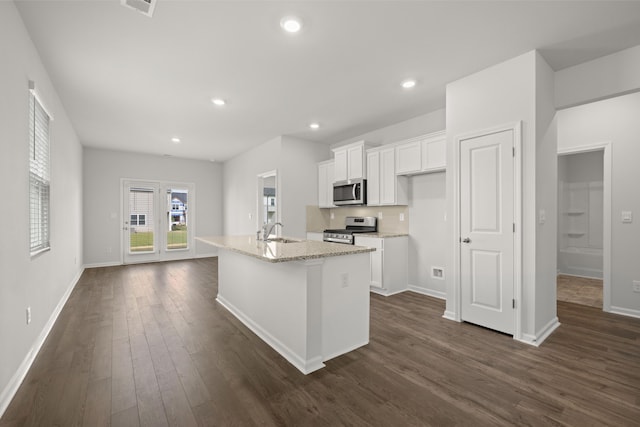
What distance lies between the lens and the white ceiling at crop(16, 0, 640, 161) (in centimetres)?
216

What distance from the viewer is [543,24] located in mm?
2312

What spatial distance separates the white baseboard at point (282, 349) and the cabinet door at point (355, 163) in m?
2.85

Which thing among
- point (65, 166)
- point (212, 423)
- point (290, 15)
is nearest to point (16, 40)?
point (290, 15)

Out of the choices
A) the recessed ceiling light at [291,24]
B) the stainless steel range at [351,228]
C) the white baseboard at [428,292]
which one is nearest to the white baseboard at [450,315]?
the white baseboard at [428,292]

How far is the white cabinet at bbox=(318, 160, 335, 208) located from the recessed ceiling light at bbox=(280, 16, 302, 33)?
3.27m

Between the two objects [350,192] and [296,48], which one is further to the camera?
[350,192]

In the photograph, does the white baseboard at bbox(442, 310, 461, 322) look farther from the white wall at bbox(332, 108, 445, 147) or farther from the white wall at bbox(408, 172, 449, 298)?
the white wall at bbox(332, 108, 445, 147)

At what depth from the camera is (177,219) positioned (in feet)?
25.2

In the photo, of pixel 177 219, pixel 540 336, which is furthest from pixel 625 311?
pixel 177 219

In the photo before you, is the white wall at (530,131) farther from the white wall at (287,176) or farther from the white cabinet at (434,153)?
the white wall at (287,176)

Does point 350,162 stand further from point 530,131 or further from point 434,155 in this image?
point 530,131

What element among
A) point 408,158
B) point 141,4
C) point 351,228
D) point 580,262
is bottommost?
point 580,262

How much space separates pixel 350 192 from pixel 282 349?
3037 millimetres

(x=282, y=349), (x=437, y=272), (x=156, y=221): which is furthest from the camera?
(x=156, y=221)
